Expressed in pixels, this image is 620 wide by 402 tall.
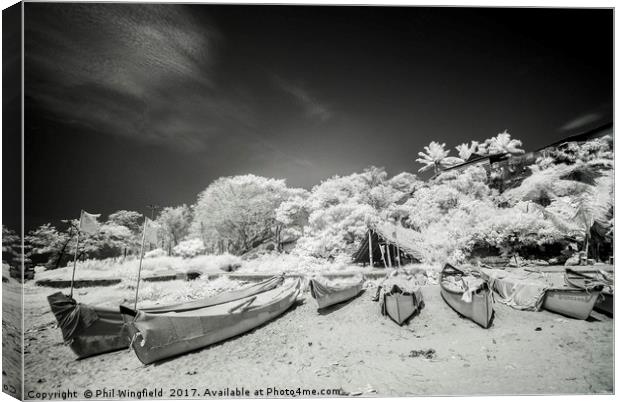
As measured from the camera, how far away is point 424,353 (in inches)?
175

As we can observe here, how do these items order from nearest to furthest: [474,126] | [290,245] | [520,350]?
[520,350]
[474,126]
[290,245]

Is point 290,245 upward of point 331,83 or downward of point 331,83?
downward

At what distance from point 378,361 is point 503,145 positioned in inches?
227

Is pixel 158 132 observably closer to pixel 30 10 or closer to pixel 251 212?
pixel 30 10

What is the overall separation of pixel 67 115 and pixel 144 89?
141cm

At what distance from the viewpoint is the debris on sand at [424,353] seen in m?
4.35

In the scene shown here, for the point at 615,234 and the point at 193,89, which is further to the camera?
the point at 193,89

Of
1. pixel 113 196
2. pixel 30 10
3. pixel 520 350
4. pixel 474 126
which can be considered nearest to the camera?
pixel 30 10

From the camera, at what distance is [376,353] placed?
4566 millimetres

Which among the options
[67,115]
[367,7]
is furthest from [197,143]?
[367,7]

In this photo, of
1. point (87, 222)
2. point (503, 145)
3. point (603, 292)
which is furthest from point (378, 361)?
point (87, 222)

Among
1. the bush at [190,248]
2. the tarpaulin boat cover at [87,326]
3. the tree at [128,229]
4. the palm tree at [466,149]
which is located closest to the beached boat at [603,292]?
the palm tree at [466,149]

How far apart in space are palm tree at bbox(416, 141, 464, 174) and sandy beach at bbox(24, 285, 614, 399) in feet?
12.9

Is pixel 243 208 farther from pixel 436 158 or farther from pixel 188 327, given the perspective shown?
pixel 436 158
